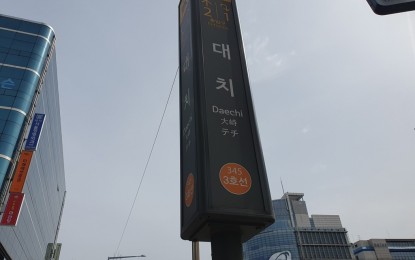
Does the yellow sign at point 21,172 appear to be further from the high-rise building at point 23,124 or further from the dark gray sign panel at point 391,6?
the dark gray sign panel at point 391,6

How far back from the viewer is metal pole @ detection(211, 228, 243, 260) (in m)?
5.12

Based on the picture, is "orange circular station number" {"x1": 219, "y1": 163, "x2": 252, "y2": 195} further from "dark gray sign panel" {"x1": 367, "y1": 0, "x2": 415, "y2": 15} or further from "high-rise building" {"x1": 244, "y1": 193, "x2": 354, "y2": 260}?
"high-rise building" {"x1": 244, "y1": 193, "x2": 354, "y2": 260}

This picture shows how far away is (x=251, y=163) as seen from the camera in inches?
234

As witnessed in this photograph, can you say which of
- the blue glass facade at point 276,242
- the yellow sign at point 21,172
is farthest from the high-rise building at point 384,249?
the yellow sign at point 21,172

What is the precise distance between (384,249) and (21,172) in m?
145

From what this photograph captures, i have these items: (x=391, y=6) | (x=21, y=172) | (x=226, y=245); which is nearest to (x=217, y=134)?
(x=226, y=245)

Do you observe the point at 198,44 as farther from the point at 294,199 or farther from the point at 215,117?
the point at 294,199

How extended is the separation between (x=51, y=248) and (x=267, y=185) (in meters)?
98.0

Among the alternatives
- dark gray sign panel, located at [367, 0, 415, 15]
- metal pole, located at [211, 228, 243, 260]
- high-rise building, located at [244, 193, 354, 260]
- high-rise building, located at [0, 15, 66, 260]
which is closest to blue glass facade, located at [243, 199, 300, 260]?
high-rise building, located at [244, 193, 354, 260]

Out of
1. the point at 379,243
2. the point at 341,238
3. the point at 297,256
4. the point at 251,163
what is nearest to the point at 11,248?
the point at 251,163

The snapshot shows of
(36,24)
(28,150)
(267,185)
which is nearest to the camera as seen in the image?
(267,185)

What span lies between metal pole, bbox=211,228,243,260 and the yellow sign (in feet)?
143

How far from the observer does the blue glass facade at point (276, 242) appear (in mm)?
123188

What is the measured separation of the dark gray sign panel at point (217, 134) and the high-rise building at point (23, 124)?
4001cm
